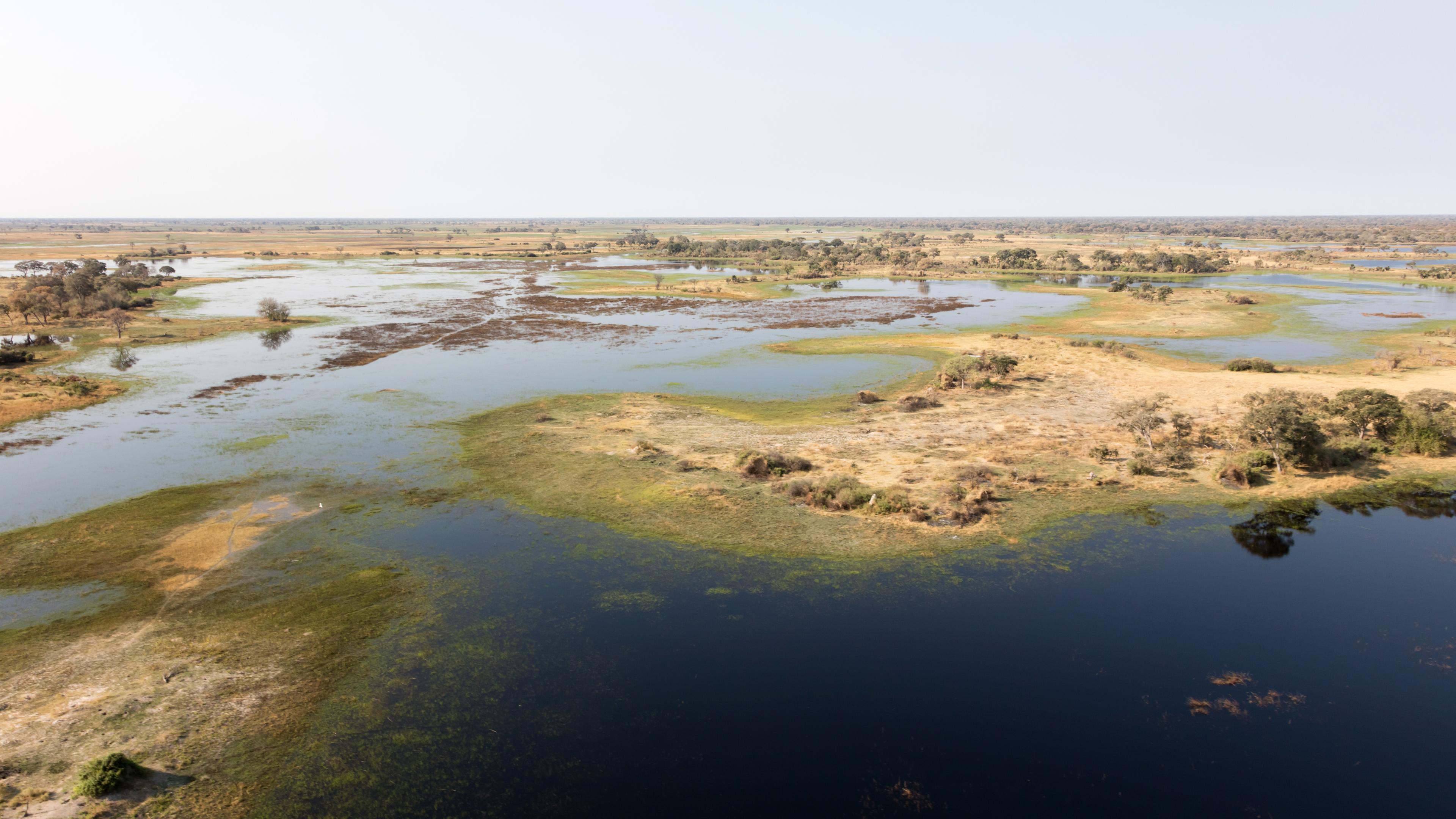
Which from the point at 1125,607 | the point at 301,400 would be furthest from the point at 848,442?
the point at 301,400

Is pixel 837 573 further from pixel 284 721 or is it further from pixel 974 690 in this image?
pixel 284 721

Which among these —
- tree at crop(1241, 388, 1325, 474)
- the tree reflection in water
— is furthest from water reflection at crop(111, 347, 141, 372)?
tree at crop(1241, 388, 1325, 474)

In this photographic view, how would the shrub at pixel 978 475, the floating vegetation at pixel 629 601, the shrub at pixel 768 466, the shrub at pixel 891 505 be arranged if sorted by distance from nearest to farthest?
the floating vegetation at pixel 629 601 → the shrub at pixel 891 505 → the shrub at pixel 978 475 → the shrub at pixel 768 466

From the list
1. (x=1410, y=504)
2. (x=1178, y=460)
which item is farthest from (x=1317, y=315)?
(x=1178, y=460)

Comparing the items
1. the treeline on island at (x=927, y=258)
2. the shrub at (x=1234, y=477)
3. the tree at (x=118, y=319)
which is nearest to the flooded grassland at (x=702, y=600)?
the shrub at (x=1234, y=477)

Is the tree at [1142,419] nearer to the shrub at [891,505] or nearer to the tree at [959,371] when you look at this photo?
the tree at [959,371]

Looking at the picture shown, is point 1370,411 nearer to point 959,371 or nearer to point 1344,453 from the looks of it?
point 1344,453
